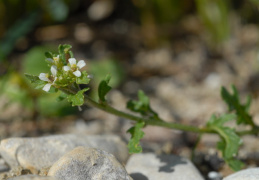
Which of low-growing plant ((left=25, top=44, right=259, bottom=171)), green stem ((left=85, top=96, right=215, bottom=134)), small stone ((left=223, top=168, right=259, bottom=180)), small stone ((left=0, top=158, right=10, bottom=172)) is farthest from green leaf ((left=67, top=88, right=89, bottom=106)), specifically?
small stone ((left=223, top=168, right=259, bottom=180))

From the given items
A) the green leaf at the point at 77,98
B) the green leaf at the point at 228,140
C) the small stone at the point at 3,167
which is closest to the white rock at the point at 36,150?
the small stone at the point at 3,167

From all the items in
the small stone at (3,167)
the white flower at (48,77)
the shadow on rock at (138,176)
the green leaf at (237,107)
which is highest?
the white flower at (48,77)

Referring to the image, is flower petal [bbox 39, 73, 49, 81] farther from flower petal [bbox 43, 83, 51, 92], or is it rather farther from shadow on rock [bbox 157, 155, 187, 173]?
shadow on rock [bbox 157, 155, 187, 173]

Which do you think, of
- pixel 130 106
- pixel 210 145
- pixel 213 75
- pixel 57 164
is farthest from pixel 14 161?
pixel 213 75

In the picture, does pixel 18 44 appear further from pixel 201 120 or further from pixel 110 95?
pixel 201 120

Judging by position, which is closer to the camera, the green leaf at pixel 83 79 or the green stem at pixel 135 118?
the green leaf at pixel 83 79

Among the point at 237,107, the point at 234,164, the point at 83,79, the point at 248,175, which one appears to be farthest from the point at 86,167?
the point at 237,107

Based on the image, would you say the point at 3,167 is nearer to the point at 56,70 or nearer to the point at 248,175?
the point at 56,70

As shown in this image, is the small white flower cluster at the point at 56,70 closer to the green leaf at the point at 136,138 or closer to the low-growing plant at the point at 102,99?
the low-growing plant at the point at 102,99
